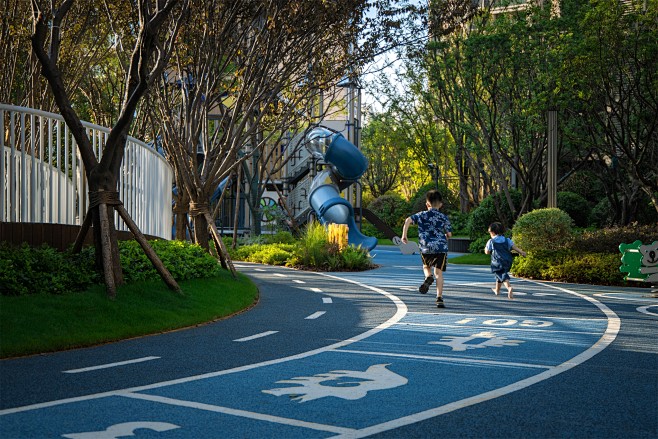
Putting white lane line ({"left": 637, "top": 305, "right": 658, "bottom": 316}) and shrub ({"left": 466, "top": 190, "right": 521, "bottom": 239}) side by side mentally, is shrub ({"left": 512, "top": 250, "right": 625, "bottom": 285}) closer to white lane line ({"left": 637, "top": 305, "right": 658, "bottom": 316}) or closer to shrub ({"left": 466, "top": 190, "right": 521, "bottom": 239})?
white lane line ({"left": 637, "top": 305, "right": 658, "bottom": 316})

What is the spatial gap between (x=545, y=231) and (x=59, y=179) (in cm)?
1304

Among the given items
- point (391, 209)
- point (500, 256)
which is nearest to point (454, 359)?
point (500, 256)

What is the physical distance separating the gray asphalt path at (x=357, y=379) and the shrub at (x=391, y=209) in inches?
1570

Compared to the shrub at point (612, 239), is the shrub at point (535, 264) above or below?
below

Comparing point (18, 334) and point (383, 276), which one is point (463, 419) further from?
point (383, 276)

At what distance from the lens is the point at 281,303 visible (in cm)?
1396

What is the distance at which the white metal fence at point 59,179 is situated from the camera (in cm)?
1230

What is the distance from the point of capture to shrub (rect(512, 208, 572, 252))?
21.6 metres

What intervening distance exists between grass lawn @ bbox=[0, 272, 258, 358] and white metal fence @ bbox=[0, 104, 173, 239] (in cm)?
218

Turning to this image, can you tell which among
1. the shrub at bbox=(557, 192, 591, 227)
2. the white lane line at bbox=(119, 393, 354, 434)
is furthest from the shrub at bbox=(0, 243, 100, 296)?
the shrub at bbox=(557, 192, 591, 227)

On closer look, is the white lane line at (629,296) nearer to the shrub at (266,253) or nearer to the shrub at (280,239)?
the shrub at (266,253)

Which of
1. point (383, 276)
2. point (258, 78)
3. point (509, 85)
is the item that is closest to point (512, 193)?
point (509, 85)

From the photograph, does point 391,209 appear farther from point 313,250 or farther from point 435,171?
point 313,250

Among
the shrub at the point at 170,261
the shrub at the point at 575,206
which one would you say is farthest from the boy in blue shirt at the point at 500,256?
the shrub at the point at 575,206
